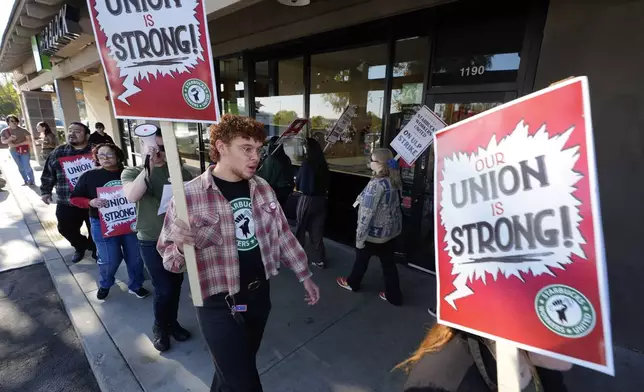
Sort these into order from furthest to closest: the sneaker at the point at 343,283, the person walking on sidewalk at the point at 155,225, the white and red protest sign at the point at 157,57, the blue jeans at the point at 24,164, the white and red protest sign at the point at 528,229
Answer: the blue jeans at the point at 24,164
the sneaker at the point at 343,283
the person walking on sidewalk at the point at 155,225
the white and red protest sign at the point at 157,57
the white and red protest sign at the point at 528,229

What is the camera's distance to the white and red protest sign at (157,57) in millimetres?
1472

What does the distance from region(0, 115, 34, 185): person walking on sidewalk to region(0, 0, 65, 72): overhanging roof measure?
6.65ft

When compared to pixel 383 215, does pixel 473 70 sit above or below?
above

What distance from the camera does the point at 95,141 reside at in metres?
5.76

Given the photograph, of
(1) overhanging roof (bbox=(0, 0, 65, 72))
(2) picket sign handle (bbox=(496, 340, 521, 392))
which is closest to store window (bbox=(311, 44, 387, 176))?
(2) picket sign handle (bbox=(496, 340, 521, 392))

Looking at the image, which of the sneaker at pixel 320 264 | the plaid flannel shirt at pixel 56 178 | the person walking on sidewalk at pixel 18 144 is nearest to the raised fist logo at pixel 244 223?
the sneaker at pixel 320 264

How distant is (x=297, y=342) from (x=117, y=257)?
2.30m

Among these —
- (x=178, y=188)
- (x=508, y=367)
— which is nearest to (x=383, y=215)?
(x=178, y=188)

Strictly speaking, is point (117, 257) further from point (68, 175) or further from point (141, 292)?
point (68, 175)

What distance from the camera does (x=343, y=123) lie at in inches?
205

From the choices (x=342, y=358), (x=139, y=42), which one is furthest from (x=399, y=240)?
(x=139, y=42)

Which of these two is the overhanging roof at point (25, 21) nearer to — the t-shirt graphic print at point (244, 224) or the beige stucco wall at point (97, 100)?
the beige stucco wall at point (97, 100)

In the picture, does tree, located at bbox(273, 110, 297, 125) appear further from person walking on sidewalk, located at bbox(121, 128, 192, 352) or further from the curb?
the curb

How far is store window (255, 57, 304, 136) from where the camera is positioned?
581 cm
